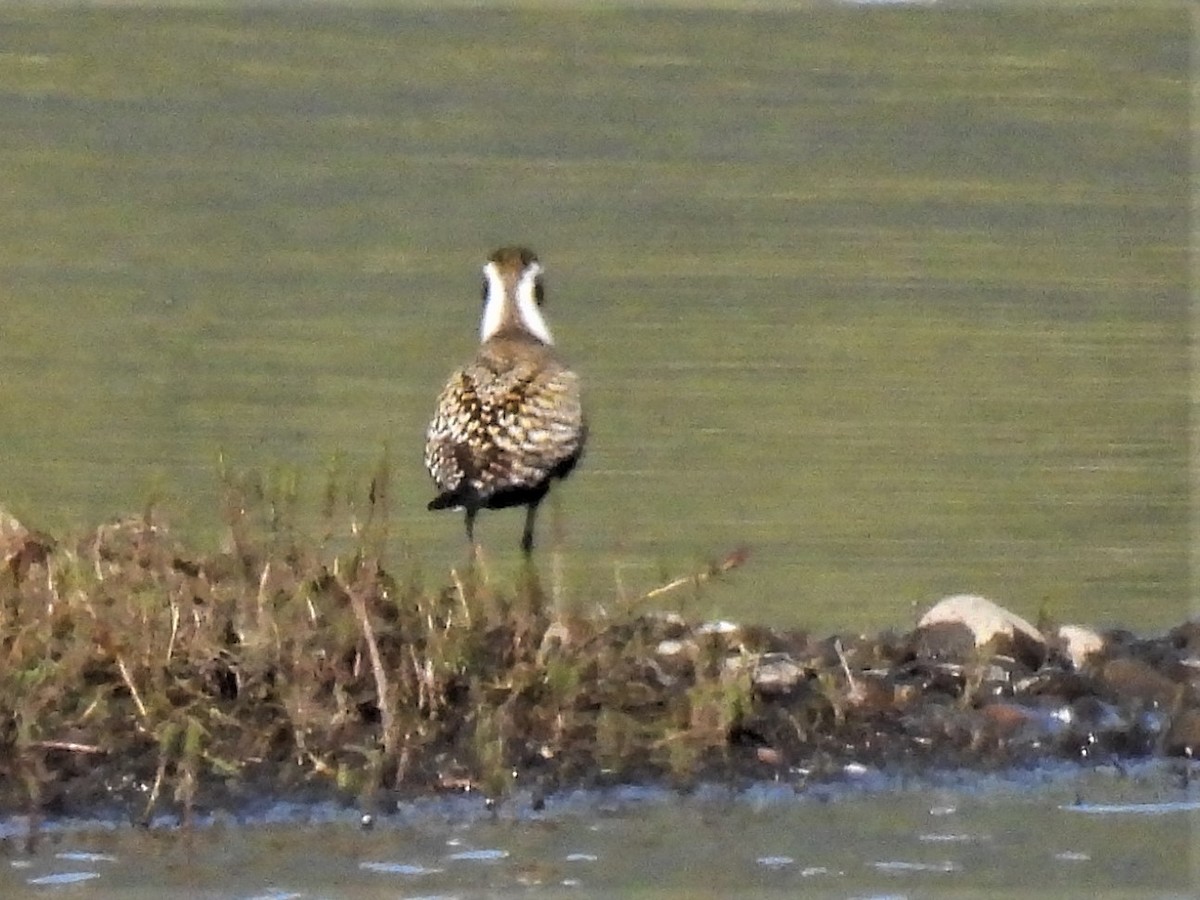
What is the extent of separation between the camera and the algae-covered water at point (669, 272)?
11.0m

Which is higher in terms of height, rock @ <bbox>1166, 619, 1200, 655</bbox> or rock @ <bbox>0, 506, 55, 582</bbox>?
rock @ <bbox>0, 506, 55, 582</bbox>

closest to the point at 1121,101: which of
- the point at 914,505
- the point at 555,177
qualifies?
the point at 555,177

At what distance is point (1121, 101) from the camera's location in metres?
23.8

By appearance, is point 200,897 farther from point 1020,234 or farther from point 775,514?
point 1020,234

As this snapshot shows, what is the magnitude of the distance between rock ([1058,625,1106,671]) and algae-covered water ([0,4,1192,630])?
27.2 inches

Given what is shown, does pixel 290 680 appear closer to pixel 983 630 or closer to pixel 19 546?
pixel 19 546

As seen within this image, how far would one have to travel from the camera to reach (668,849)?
294 inches

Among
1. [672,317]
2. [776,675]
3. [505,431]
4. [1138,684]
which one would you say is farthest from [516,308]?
[672,317]

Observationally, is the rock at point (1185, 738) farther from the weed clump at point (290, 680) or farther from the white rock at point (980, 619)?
the weed clump at point (290, 680)

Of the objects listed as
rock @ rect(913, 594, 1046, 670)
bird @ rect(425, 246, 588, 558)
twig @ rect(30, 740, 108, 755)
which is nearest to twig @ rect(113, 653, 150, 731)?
twig @ rect(30, 740, 108, 755)

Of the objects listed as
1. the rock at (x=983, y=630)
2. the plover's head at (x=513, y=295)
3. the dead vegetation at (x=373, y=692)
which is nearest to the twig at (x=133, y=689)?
the dead vegetation at (x=373, y=692)

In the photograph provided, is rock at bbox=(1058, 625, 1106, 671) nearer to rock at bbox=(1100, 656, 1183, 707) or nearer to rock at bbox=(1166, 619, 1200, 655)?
rock at bbox=(1100, 656, 1183, 707)

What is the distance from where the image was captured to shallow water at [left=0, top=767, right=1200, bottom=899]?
712 centimetres

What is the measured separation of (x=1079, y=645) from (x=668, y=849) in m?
2.08
